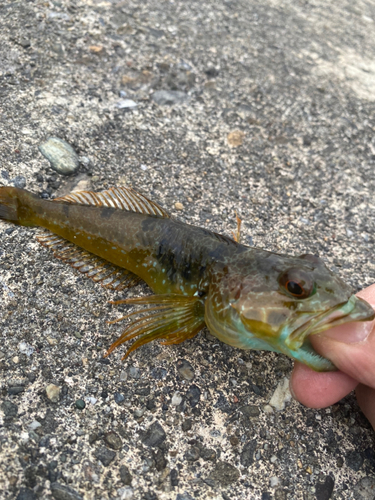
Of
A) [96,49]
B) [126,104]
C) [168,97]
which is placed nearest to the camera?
[126,104]

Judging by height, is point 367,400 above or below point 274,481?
above

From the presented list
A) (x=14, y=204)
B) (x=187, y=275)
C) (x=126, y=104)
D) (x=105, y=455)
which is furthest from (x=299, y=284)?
(x=126, y=104)

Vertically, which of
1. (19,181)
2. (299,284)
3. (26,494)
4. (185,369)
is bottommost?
(26,494)

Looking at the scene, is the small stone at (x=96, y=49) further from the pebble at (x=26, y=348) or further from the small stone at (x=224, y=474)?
the small stone at (x=224, y=474)

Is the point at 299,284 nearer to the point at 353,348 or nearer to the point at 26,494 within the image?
the point at 353,348

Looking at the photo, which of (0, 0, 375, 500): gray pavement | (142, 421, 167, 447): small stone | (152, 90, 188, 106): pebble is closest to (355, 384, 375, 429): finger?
(0, 0, 375, 500): gray pavement

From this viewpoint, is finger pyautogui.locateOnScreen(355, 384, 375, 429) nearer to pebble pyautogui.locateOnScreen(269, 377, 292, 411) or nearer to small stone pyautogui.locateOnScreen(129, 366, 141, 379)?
pebble pyautogui.locateOnScreen(269, 377, 292, 411)

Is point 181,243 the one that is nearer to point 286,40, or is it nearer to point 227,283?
point 227,283
